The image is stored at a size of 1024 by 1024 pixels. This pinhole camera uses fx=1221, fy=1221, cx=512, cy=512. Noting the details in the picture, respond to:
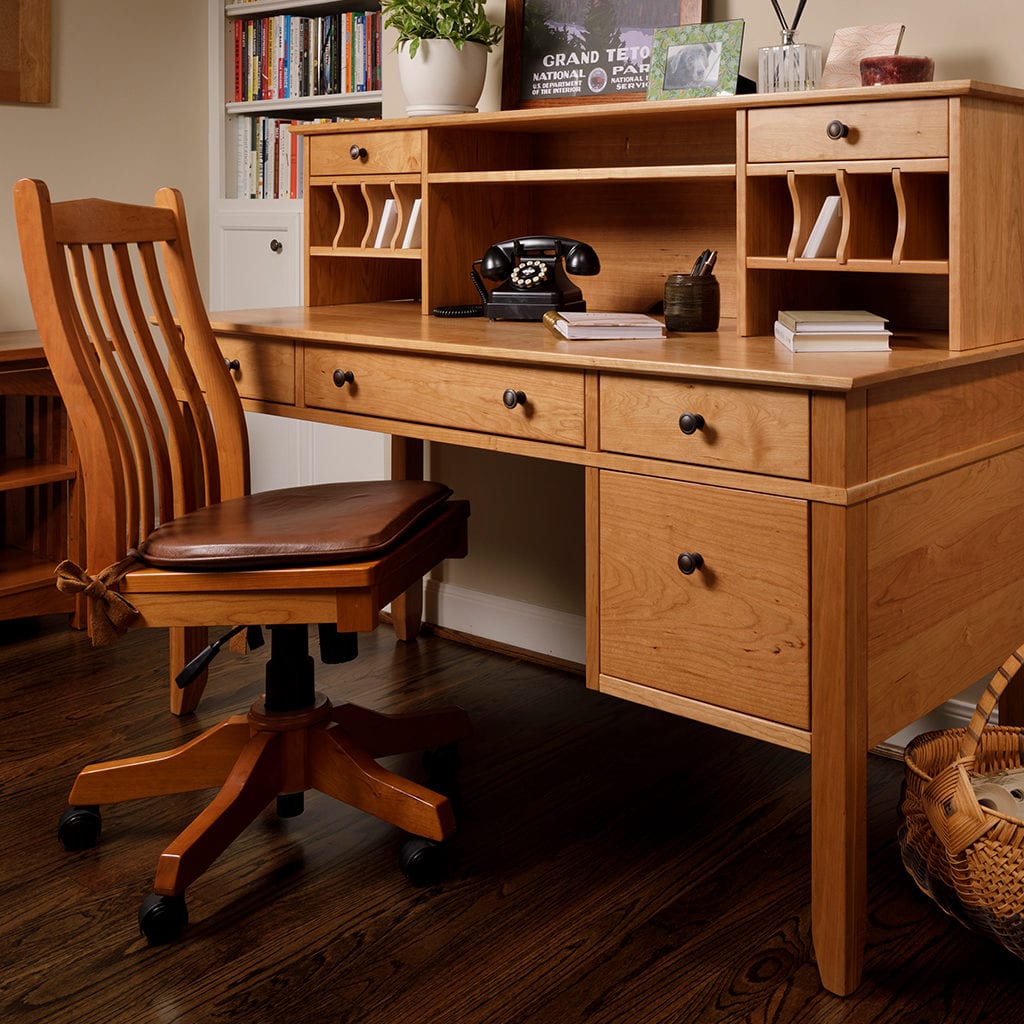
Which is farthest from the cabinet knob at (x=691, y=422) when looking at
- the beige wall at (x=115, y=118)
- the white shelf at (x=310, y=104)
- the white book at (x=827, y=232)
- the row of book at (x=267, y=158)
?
the beige wall at (x=115, y=118)

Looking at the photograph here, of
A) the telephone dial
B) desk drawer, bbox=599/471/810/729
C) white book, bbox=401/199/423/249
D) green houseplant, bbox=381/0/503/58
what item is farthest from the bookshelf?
desk drawer, bbox=599/471/810/729

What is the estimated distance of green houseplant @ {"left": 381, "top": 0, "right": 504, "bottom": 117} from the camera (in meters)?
2.46

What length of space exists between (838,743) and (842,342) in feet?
1.86

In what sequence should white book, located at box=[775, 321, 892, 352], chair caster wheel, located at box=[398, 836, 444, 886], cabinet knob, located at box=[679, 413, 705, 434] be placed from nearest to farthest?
cabinet knob, located at box=[679, 413, 705, 434], white book, located at box=[775, 321, 892, 352], chair caster wheel, located at box=[398, 836, 444, 886]

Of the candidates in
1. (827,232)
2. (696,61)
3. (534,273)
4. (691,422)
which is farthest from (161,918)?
(696,61)

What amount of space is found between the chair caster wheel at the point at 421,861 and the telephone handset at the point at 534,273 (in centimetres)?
97

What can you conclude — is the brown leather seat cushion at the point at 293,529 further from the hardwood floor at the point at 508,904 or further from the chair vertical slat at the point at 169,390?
the hardwood floor at the point at 508,904

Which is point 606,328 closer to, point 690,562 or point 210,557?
point 690,562

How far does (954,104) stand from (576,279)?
1.01 metres

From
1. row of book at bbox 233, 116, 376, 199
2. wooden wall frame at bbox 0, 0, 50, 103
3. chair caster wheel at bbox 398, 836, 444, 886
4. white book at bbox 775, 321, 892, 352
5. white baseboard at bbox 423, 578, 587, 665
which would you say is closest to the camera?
white book at bbox 775, 321, 892, 352

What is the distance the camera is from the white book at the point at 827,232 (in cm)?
188

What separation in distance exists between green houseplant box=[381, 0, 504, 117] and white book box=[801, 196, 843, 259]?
0.90 metres

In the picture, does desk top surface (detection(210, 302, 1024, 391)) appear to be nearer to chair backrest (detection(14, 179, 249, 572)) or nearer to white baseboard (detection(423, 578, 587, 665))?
chair backrest (detection(14, 179, 249, 572))

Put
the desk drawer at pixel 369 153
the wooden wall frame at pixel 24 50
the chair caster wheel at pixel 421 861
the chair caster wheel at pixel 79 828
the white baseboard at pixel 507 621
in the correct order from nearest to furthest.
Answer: the chair caster wheel at pixel 421 861 → the chair caster wheel at pixel 79 828 → the desk drawer at pixel 369 153 → the white baseboard at pixel 507 621 → the wooden wall frame at pixel 24 50
